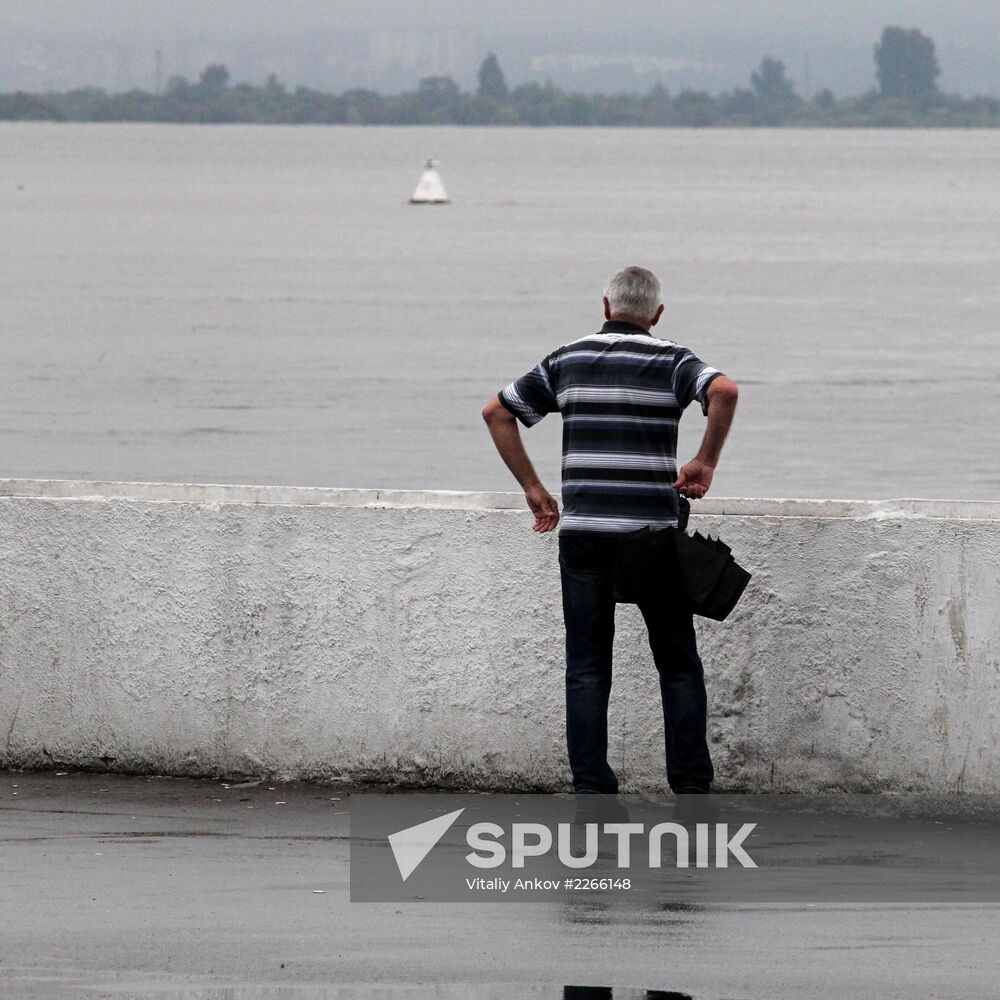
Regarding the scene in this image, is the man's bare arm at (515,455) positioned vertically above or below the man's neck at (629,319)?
below

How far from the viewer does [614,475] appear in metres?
6.20

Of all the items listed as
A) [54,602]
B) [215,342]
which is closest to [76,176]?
[215,342]

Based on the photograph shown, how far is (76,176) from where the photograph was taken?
135 m

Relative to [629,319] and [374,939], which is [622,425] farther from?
[374,939]

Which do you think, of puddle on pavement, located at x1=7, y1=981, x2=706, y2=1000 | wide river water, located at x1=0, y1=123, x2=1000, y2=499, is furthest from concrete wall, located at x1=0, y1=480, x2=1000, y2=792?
wide river water, located at x1=0, y1=123, x2=1000, y2=499

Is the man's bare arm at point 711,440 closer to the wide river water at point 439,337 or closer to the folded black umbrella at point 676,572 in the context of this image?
the folded black umbrella at point 676,572

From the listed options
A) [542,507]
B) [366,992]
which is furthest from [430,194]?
[366,992]

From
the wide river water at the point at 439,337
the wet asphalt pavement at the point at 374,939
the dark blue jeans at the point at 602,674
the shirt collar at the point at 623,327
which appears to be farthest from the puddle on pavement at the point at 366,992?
the wide river water at the point at 439,337

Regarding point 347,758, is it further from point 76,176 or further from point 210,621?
point 76,176

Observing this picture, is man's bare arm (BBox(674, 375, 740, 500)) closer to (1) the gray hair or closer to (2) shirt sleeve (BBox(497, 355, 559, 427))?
(1) the gray hair

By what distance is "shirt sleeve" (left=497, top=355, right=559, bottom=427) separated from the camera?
633cm

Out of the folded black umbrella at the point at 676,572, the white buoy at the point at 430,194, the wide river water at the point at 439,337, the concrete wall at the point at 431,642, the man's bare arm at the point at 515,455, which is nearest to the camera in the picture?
the folded black umbrella at the point at 676,572

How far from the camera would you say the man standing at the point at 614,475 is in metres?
6.16

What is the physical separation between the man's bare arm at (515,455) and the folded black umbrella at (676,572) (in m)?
0.36
